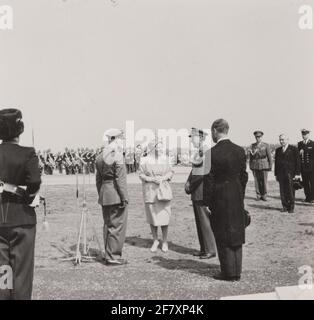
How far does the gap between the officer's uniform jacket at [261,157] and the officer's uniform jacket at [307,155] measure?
0.91 meters

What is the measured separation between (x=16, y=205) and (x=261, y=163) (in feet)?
36.1

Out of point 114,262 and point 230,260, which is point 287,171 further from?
point 230,260

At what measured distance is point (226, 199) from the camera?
686 cm

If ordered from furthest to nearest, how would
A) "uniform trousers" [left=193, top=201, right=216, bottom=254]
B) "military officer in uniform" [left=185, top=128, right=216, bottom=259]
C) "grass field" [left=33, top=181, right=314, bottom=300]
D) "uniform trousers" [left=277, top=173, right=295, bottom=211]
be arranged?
1. "uniform trousers" [left=277, top=173, right=295, bottom=211]
2. "uniform trousers" [left=193, top=201, right=216, bottom=254]
3. "military officer in uniform" [left=185, top=128, right=216, bottom=259]
4. "grass field" [left=33, top=181, right=314, bottom=300]

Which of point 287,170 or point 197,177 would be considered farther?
point 287,170

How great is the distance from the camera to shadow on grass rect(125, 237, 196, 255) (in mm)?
8922

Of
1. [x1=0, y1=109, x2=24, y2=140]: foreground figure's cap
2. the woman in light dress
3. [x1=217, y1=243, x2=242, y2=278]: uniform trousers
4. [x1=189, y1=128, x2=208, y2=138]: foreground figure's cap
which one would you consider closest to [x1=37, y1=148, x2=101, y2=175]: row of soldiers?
the woman in light dress

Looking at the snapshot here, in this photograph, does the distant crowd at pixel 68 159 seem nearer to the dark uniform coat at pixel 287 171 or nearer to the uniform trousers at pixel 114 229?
the dark uniform coat at pixel 287 171

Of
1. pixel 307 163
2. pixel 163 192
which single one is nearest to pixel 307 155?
pixel 307 163

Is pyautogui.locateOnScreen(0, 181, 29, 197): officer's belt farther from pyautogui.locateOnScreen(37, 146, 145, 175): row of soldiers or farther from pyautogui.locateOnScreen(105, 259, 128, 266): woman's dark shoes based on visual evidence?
pyautogui.locateOnScreen(37, 146, 145, 175): row of soldiers

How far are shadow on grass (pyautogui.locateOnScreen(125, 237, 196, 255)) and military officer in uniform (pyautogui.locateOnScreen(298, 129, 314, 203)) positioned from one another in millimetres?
6526

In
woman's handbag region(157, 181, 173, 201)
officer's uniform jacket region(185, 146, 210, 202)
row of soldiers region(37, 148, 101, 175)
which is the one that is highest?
officer's uniform jacket region(185, 146, 210, 202)
